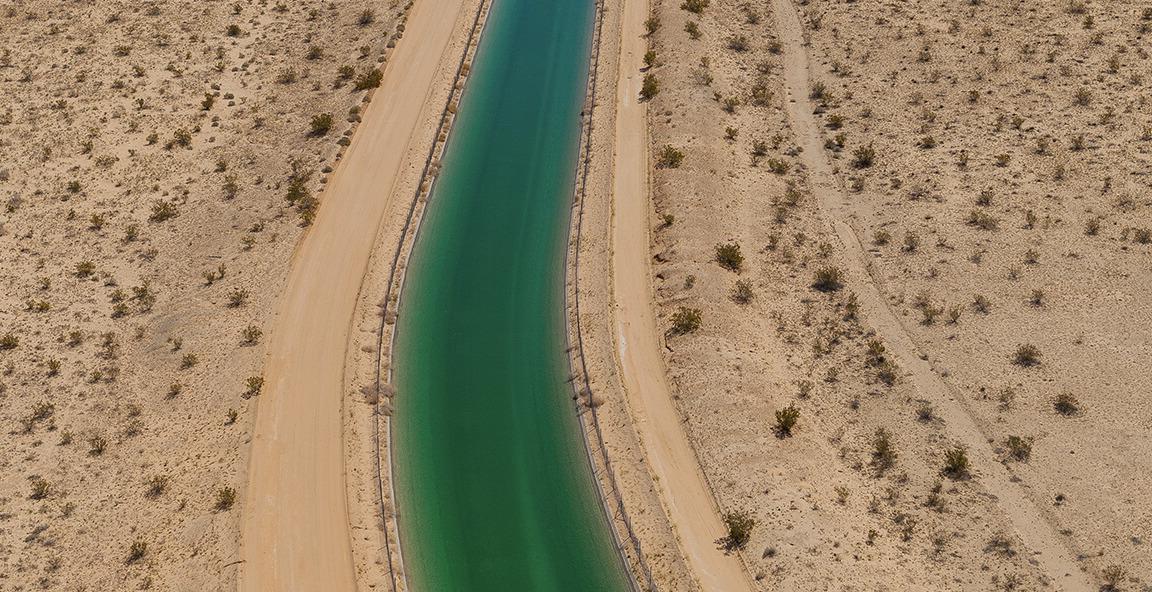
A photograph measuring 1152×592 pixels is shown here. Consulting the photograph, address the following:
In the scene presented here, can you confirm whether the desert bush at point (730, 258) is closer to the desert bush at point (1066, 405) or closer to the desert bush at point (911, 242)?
the desert bush at point (911, 242)

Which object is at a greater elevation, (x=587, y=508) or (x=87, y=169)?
(x=87, y=169)

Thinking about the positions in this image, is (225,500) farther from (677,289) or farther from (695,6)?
(695,6)

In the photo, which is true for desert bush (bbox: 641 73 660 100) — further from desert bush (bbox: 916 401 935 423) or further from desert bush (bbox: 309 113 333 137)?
desert bush (bbox: 916 401 935 423)

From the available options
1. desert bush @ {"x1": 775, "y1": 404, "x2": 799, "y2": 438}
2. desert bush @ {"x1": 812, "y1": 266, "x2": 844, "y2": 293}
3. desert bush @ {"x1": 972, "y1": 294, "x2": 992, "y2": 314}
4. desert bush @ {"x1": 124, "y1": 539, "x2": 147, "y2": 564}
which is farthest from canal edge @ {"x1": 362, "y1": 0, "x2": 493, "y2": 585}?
desert bush @ {"x1": 972, "y1": 294, "x2": 992, "y2": 314}

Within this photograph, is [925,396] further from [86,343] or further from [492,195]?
[86,343]

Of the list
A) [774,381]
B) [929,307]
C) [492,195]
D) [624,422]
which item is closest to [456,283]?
[492,195]

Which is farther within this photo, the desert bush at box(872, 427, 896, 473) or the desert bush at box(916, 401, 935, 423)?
the desert bush at box(916, 401, 935, 423)
